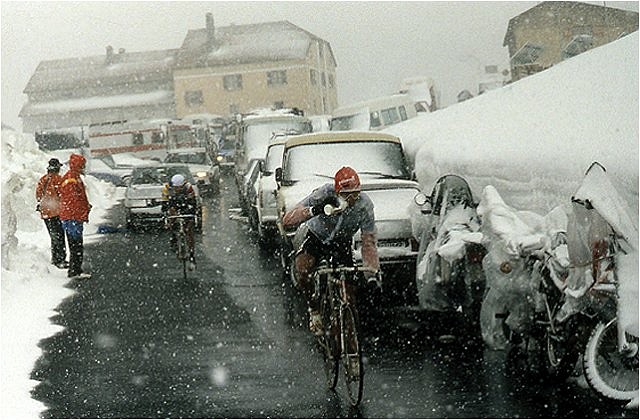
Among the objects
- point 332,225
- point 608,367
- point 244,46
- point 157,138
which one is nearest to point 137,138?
point 157,138

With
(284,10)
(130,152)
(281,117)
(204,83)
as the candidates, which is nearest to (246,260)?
(284,10)

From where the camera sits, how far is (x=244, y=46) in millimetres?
26562

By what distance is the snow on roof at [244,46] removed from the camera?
23203 millimetres

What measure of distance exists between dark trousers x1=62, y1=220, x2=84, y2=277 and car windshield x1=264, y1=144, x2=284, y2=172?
4841 mm

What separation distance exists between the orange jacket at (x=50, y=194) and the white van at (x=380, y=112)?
20.2m

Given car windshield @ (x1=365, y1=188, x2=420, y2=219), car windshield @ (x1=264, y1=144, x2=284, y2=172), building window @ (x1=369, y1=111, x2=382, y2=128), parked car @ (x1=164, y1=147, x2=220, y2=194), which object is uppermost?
car windshield @ (x1=365, y1=188, x2=420, y2=219)

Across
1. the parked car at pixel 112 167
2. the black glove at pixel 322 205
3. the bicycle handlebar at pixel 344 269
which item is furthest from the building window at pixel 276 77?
the bicycle handlebar at pixel 344 269

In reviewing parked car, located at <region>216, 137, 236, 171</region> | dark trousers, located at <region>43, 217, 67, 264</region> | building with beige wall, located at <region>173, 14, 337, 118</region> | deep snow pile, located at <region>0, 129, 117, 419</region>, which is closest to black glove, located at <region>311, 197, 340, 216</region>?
deep snow pile, located at <region>0, 129, 117, 419</region>

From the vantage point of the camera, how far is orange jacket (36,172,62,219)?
13203mm

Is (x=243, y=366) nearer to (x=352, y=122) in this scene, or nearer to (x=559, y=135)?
(x=559, y=135)

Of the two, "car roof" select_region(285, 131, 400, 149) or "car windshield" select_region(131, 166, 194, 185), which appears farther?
"car windshield" select_region(131, 166, 194, 185)

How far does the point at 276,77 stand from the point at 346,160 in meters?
14.2

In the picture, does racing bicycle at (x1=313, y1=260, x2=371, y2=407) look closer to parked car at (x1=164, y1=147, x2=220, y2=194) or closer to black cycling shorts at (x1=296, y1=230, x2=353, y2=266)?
black cycling shorts at (x1=296, y1=230, x2=353, y2=266)

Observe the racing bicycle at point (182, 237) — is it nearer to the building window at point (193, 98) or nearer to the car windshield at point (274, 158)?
the car windshield at point (274, 158)
